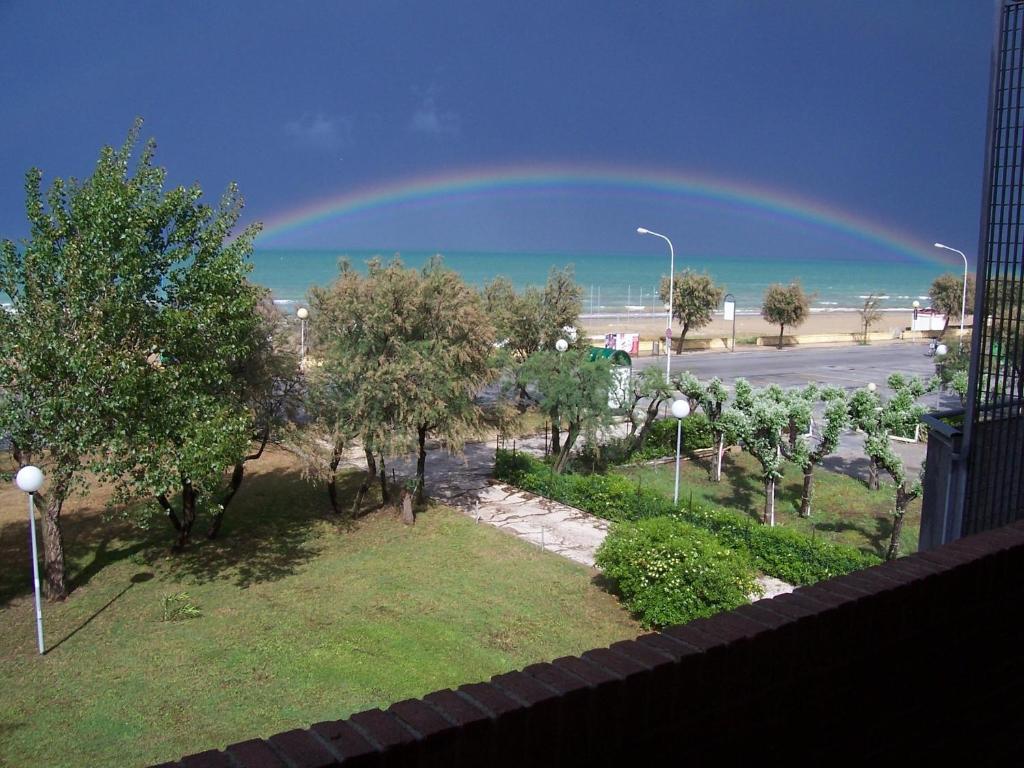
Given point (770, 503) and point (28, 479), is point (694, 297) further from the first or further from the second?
point (28, 479)

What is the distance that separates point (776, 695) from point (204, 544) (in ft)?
58.0

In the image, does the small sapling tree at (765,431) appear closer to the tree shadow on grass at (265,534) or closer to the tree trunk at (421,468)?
the tree trunk at (421,468)

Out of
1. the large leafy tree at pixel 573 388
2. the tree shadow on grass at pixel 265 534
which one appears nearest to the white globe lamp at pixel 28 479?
the tree shadow on grass at pixel 265 534

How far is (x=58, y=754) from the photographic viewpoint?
1041 cm

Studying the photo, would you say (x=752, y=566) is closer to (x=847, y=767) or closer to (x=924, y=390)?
(x=924, y=390)

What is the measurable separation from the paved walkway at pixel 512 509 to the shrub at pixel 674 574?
1525 millimetres

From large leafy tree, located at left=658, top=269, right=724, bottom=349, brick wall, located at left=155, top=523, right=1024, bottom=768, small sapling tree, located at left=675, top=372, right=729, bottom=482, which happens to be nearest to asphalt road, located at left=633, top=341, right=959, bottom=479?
large leafy tree, located at left=658, top=269, right=724, bottom=349

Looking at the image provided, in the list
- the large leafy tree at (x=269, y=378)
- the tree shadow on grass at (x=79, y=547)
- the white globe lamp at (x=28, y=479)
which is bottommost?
the tree shadow on grass at (x=79, y=547)

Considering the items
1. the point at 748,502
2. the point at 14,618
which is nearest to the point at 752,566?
the point at 748,502

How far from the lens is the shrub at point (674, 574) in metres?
14.9

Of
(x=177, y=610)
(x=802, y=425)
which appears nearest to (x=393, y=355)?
(x=177, y=610)

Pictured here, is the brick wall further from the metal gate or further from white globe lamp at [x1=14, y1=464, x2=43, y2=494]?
white globe lamp at [x1=14, y1=464, x2=43, y2=494]

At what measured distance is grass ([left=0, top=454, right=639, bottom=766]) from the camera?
37.3 feet

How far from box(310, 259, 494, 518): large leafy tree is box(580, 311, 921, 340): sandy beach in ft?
172
